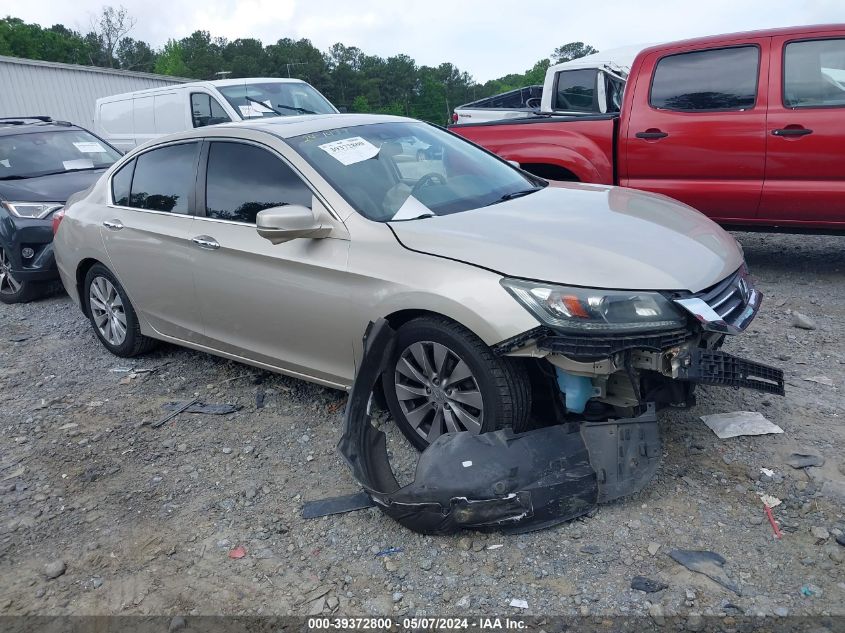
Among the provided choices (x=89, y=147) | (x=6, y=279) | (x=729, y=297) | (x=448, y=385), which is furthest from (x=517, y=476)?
(x=89, y=147)

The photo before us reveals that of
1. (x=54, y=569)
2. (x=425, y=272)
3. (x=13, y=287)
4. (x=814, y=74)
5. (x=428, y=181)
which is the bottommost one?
(x=54, y=569)

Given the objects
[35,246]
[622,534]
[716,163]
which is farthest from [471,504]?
[35,246]

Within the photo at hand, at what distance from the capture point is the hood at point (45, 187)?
7258mm

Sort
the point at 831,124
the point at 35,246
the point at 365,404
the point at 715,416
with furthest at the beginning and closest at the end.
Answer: the point at 35,246 → the point at 831,124 → the point at 715,416 → the point at 365,404

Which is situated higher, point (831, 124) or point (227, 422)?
point (831, 124)

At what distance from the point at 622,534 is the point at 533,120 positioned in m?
4.70

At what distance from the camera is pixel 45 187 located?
7445 mm

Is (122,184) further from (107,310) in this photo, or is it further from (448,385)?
(448,385)

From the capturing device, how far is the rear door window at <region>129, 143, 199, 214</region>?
4.49m

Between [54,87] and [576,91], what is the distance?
713 inches

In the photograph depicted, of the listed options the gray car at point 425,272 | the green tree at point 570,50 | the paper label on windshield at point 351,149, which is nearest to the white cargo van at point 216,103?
the gray car at point 425,272

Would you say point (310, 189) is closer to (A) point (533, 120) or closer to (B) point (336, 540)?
(B) point (336, 540)

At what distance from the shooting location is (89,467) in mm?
3879

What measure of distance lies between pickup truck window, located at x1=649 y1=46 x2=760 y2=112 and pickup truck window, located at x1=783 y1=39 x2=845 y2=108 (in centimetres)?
23
